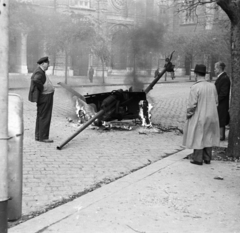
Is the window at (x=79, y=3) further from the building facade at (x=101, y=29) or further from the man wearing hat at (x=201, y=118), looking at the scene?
the man wearing hat at (x=201, y=118)

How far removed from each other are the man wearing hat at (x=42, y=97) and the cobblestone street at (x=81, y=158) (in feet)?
0.86

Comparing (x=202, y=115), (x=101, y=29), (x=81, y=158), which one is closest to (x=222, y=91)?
(x=202, y=115)

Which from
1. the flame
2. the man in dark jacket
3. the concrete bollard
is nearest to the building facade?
the flame

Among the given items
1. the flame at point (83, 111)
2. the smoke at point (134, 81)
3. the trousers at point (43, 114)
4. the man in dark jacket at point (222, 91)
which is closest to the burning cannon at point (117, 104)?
the flame at point (83, 111)

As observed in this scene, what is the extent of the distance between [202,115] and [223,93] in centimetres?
250

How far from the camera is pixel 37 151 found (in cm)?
712

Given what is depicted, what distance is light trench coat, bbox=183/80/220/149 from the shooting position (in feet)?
20.5

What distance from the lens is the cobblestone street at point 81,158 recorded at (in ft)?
16.3

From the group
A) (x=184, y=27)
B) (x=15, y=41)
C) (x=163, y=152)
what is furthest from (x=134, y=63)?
(x=184, y=27)

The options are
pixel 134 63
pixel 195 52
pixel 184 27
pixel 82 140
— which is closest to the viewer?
pixel 82 140

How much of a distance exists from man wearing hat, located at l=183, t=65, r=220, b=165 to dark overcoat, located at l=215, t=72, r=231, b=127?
2323 millimetres

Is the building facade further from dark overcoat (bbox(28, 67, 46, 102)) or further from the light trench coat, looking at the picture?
the light trench coat

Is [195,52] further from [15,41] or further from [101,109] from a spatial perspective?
[101,109]

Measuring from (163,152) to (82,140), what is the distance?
1.85 metres
